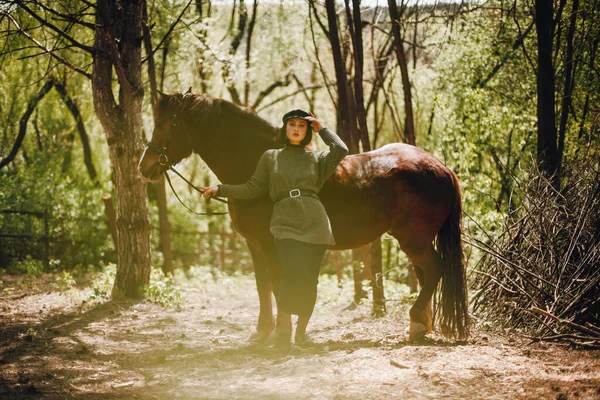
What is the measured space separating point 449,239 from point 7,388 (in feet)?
14.1

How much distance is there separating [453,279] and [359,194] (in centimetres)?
134

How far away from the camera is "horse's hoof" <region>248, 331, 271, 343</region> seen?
18.7 ft

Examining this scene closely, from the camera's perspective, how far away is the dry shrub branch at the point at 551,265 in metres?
5.00


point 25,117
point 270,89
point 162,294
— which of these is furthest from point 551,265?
point 270,89

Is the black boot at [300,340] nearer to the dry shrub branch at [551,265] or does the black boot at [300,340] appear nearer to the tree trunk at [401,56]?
the dry shrub branch at [551,265]

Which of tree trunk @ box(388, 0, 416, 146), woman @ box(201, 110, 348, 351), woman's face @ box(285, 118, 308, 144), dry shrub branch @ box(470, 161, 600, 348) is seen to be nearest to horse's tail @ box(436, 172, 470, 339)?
dry shrub branch @ box(470, 161, 600, 348)

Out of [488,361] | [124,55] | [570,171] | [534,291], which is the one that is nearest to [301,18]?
[124,55]

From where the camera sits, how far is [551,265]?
5.37 metres

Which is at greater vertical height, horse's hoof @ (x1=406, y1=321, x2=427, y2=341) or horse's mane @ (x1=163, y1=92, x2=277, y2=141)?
horse's mane @ (x1=163, y1=92, x2=277, y2=141)

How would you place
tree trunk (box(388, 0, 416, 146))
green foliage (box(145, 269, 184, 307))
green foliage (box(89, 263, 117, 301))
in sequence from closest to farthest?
tree trunk (box(388, 0, 416, 146)), green foliage (box(89, 263, 117, 301)), green foliage (box(145, 269, 184, 307))

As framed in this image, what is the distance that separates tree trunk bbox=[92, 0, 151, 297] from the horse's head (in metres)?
2.03

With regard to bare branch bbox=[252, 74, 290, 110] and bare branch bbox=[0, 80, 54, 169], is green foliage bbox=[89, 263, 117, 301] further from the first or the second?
bare branch bbox=[252, 74, 290, 110]

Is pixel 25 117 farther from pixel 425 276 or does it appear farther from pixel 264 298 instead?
pixel 425 276

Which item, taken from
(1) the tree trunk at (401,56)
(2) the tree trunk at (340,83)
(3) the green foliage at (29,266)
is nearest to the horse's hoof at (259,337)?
(2) the tree trunk at (340,83)
